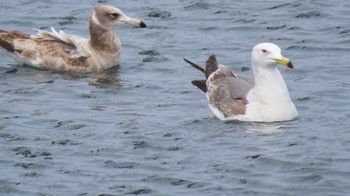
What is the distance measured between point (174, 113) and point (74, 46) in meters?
3.60

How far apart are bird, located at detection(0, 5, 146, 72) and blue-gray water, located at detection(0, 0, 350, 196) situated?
0.23 metres

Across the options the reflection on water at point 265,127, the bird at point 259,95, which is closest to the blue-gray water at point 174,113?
the reflection on water at point 265,127

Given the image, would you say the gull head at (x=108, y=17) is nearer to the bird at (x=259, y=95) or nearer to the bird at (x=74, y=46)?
the bird at (x=74, y=46)

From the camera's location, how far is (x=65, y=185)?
1400 cm

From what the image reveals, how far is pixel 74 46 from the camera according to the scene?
20.2 metres

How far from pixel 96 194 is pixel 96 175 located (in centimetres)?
68

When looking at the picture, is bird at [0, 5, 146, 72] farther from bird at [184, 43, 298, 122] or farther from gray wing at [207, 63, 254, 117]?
bird at [184, 43, 298, 122]

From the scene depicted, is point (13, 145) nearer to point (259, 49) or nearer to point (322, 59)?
point (259, 49)

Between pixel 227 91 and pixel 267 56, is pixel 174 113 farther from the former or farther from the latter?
pixel 267 56

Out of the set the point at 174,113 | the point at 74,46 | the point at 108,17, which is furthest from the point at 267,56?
the point at 74,46

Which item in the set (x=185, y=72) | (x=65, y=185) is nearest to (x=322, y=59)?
(x=185, y=72)

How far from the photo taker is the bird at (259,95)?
53.4 feet

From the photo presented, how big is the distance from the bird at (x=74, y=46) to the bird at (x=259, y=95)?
A: 3.37m

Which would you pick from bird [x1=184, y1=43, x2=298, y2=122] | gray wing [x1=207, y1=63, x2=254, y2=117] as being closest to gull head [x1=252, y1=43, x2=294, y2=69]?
bird [x1=184, y1=43, x2=298, y2=122]
